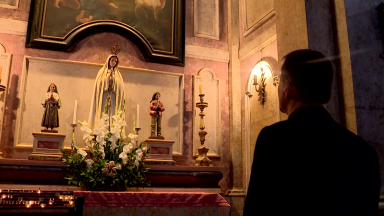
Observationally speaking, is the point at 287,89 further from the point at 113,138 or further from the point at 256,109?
the point at 256,109

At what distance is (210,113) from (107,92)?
6.55 feet

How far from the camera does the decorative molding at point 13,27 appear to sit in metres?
5.66

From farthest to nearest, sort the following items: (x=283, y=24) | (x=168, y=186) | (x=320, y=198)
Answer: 1. (x=168, y=186)
2. (x=283, y=24)
3. (x=320, y=198)

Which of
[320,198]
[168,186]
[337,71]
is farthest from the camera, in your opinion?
[168,186]

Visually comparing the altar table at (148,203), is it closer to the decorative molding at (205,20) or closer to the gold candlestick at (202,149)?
the gold candlestick at (202,149)

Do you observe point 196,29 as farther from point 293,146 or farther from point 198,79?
point 293,146

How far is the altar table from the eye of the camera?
12.2 feet

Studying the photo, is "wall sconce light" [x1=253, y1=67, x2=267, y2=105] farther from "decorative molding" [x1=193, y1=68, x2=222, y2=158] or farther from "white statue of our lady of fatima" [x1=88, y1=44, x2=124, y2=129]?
"white statue of our lady of fatima" [x1=88, y1=44, x2=124, y2=129]

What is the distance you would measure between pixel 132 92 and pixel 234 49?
222 centimetres

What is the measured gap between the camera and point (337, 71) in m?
3.26

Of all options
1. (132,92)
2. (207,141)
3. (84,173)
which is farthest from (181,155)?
(84,173)

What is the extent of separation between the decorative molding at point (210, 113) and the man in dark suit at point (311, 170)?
16.4ft

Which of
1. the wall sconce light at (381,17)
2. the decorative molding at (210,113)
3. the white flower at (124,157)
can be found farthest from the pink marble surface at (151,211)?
the wall sconce light at (381,17)

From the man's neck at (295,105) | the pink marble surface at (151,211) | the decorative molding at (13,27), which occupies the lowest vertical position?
the pink marble surface at (151,211)
